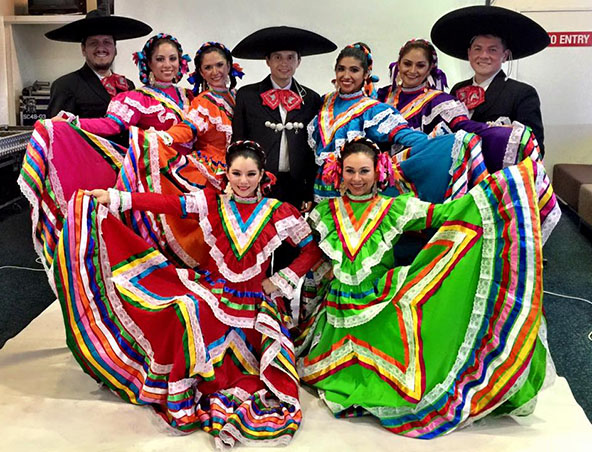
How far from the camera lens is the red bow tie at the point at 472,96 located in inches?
133

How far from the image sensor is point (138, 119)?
3.46m

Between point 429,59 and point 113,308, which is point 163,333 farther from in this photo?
point 429,59

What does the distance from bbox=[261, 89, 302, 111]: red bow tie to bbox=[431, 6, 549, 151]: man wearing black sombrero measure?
810 millimetres

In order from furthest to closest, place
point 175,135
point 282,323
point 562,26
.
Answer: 1. point 562,26
2. point 175,135
3. point 282,323

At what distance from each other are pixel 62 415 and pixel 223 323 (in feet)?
2.36

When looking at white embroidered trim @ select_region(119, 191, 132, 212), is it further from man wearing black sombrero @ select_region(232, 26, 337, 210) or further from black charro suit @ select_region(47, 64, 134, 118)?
black charro suit @ select_region(47, 64, 134, 118)

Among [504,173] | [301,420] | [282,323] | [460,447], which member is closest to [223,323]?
[282,323]

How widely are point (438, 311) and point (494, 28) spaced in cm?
150

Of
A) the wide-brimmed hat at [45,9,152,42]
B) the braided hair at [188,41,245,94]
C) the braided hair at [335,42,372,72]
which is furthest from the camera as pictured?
the wide-brimmed hat at [45,9,152,42]

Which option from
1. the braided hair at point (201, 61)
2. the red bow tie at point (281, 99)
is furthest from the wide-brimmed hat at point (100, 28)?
the red bow tie at point (281, 99)

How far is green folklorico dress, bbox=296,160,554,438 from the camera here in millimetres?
2508

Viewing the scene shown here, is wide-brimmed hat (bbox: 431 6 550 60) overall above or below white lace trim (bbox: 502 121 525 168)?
above

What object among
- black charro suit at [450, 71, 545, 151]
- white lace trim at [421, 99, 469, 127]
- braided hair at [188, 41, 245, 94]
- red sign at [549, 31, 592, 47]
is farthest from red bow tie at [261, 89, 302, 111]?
red sign at [549, 31, 592, 47]

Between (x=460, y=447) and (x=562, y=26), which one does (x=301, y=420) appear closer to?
(x=460, y=447)
